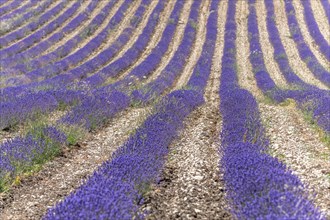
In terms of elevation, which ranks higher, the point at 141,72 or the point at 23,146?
the point at 23,146

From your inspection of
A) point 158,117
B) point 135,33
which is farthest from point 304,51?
point 158,117

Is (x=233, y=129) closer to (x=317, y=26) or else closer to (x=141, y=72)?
(x=141, y=72)

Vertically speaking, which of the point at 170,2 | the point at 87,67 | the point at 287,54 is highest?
the point at 170,2

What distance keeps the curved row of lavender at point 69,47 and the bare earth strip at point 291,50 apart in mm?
12364

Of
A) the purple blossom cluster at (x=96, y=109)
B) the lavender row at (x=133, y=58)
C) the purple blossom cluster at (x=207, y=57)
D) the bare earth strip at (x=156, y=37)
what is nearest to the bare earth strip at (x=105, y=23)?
the bare earth strip at (x=156, y=37)

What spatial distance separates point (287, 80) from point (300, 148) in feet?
42.7

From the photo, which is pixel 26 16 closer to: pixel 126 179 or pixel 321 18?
pixel 321 18

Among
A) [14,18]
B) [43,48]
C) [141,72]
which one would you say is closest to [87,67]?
[141,72]

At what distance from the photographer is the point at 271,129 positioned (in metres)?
10.7

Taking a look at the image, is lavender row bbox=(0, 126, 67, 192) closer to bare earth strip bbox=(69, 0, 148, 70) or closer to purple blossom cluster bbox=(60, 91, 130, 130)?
purple blossom cluster bbox=(60, 91, 130, 130)

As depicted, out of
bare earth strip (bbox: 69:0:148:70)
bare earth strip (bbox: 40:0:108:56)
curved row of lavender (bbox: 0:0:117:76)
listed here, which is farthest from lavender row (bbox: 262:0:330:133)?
bare earth strip (bbox: 40:0:108:56)

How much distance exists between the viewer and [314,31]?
97.0 ft

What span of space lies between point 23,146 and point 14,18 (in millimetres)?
23357

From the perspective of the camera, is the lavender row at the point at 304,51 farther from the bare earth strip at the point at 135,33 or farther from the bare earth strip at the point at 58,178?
the bare earth strip at the point at 58,178
